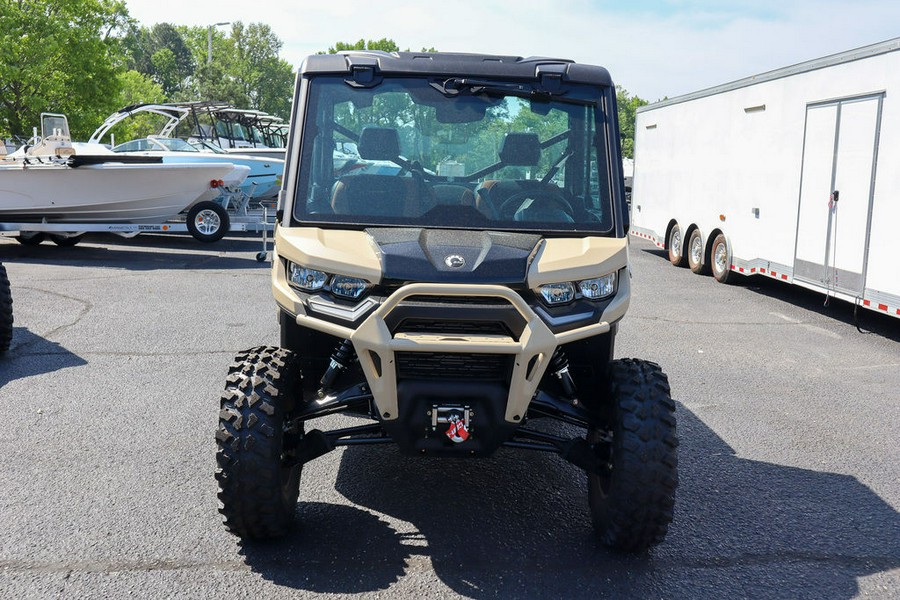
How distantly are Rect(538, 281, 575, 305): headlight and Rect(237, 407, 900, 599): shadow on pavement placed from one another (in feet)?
3.98

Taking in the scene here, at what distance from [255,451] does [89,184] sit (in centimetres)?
1299

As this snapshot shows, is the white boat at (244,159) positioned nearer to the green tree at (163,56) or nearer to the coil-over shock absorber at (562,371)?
the coil-over shock absorber at (562,371)

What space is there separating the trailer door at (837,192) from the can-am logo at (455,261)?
722cm

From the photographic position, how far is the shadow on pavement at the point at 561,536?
3.85 metres

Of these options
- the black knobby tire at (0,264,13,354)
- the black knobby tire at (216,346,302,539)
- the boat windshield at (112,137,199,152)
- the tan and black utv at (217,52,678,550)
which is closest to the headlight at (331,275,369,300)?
the tan and black utv at (217,52,678,550)

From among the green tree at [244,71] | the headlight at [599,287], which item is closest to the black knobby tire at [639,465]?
the headlight at [599,287]

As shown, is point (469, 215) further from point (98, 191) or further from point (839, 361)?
point (98, 191)

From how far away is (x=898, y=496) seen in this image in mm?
4988

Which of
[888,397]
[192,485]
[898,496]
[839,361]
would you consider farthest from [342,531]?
[839,361]

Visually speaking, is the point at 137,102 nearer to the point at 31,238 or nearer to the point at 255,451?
the point at 31,238

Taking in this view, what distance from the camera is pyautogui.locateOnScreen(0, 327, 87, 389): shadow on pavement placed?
7266 mm

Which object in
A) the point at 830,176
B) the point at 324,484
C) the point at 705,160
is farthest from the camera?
the point at 705,160

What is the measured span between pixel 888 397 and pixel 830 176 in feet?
12.9

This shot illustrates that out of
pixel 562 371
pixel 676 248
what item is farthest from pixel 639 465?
pixel 676 248
